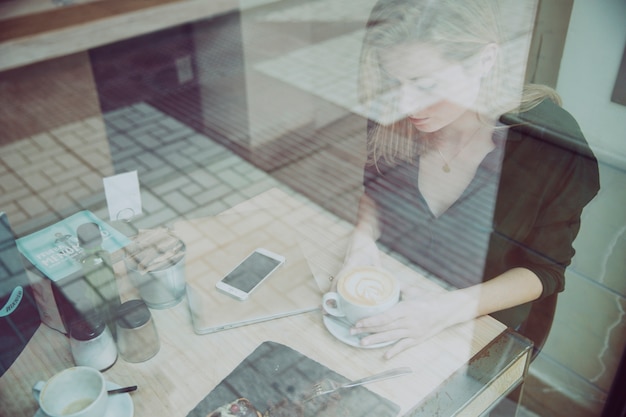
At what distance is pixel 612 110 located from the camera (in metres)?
1.24

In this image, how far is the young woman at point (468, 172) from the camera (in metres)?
1.38

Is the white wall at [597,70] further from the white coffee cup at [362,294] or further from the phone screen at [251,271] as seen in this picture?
the phone screen at [251,271]

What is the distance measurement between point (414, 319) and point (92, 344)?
2.28 ft

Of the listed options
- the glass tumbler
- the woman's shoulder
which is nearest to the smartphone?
the glass tumbler

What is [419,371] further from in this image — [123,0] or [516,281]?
[123,0]

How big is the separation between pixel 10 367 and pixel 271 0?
5191mm

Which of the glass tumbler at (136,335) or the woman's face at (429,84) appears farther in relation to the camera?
the woman's face at (429,84)

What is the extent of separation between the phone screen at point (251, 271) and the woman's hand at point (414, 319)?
296mm

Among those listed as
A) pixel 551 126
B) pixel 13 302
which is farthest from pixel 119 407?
pixel 551 126

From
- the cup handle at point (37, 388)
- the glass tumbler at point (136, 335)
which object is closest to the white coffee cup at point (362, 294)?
the glass tumbler at point (136, 335)

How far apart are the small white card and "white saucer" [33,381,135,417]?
603 mm

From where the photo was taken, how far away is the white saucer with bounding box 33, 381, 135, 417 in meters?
1.09

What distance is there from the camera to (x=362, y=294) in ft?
4.21

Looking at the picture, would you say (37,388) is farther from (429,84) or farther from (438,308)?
(429,84)
